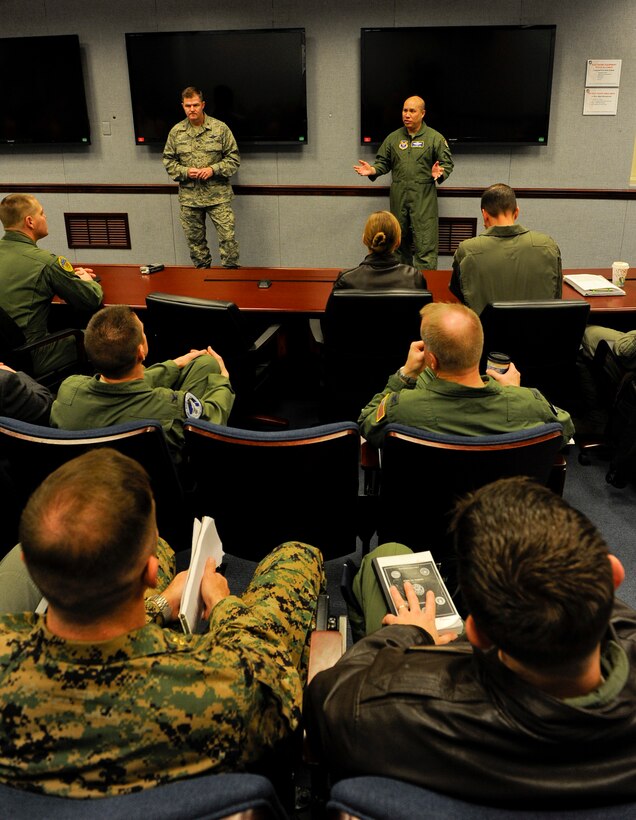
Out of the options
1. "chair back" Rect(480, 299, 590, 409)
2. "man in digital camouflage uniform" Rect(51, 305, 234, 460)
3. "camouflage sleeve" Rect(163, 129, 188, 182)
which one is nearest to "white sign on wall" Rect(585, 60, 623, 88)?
"camouflage sleeve" Rect(163, 129, 188, 182)

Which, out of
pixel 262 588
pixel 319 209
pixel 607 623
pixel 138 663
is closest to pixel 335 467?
pixel 262 588

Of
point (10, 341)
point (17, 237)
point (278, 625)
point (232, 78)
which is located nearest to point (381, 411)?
point (278, 625)

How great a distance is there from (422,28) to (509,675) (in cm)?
578

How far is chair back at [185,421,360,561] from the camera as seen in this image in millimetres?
1735

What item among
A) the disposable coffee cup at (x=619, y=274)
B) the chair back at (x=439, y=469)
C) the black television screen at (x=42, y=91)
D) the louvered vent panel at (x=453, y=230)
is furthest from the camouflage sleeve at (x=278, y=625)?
the black television screen at (x=42, y=91)

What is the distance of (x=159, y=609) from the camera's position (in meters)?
1.34

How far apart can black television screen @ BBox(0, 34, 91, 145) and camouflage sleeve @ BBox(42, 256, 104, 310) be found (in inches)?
136

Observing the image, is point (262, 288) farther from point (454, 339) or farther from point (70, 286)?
point (454, 339)

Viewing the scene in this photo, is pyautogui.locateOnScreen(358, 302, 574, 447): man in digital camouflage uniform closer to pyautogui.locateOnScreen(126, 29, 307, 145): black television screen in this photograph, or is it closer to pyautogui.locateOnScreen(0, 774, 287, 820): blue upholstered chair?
pyautogui.locateOnScreen(0, 774, 287, 820): blue upholstered chair

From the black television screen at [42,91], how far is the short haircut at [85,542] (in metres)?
6.04

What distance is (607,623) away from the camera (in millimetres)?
774

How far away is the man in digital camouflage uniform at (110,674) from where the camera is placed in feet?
2.77

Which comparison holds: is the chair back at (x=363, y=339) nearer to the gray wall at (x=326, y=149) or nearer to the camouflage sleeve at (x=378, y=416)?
the camouflage sleeve at (x=378, y=416)

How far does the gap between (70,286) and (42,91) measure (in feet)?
12.3
